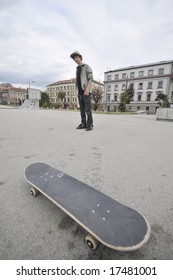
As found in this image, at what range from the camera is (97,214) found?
82cm

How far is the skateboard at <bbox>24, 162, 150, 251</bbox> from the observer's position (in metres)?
0.68

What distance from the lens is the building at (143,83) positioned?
3171 centimetres

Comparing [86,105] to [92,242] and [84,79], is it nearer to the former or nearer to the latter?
[84,79]

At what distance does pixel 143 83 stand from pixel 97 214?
3988 centimetres

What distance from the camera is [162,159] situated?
6.35 feet

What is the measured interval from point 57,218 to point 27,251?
0.78 ft

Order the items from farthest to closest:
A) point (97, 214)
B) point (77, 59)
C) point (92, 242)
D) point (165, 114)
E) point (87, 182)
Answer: point (165, 114) < point (77, 59) < point (87, 182) < point (97, 214) < point (92, 242)

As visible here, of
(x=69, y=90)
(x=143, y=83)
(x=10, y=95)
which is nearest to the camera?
(x=143, y=83)

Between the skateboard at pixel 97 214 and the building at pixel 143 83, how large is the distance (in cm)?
3097

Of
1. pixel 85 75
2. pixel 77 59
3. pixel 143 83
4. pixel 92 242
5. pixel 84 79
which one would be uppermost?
pixel 143 83

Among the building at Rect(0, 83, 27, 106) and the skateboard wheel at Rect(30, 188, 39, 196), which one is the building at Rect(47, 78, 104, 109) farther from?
the skateboard wheel at Rect(30, 188, 39, 196)

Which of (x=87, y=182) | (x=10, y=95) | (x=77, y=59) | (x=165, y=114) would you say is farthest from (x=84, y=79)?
(x=10, y=95)
